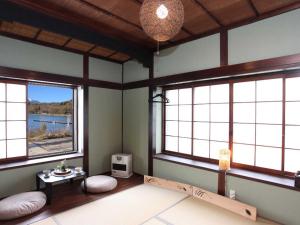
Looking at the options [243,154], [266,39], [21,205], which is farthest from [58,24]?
[243,154]

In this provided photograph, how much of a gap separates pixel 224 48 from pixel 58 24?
7.98 ft

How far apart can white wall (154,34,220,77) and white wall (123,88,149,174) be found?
0.65 meters

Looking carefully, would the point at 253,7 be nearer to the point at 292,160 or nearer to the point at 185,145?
the point at 292,160

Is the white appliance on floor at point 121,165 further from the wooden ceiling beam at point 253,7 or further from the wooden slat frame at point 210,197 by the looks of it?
the wooden ceiling beam at point 253,7

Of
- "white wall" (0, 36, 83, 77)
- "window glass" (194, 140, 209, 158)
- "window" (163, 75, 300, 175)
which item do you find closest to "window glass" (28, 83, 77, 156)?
"white wall" (0, 36, 83, 77)

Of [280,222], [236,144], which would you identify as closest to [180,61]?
[236,144]

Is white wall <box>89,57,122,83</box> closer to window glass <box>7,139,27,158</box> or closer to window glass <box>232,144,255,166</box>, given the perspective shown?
window glass <box>7,139,27,158</box>

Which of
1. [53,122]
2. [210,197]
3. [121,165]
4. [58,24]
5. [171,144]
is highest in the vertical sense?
[58,24]

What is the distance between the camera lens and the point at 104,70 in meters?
4.33

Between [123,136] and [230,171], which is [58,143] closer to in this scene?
[123,136]

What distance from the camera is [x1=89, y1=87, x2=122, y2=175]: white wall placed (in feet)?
13.5

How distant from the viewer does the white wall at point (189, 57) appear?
3031 mm

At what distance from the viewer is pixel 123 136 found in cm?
465

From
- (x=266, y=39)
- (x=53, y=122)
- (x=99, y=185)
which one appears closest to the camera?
(x=266, y=39)
